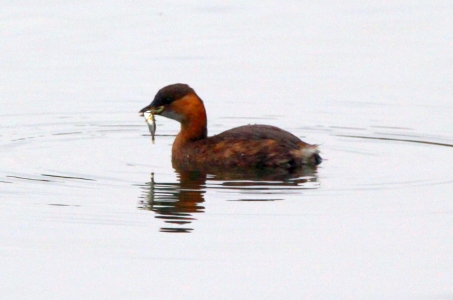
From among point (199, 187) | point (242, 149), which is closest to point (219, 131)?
point (242, 149)

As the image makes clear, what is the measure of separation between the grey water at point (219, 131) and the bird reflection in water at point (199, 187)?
0.03 m

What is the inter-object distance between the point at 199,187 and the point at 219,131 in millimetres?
3110

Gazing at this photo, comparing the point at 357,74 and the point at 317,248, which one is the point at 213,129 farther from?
the point at 317,248

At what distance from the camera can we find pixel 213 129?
1347 cm

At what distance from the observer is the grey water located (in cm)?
778

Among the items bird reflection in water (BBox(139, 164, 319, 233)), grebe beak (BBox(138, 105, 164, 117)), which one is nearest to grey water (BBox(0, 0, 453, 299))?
bird reflection in water (BBox(139, 164, 319, 233))

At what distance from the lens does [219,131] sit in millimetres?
13344

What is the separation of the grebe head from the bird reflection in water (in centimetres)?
71

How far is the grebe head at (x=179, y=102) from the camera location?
11883 mm

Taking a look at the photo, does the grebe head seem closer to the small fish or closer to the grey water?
the small fish

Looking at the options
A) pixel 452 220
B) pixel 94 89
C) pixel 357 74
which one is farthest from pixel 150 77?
pixel 452 220

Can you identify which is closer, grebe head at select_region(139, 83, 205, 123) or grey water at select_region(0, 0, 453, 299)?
grey water at select_region(0, 0, 453, 299)

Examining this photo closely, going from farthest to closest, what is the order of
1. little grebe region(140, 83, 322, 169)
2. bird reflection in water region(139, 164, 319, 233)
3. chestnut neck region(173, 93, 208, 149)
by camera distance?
1. chestnut neck region(173, 93, 208, 149)
2. little grebe region(140, 83, 322, 169)
3. bird reflection in water region(139, 164, 319, 233)

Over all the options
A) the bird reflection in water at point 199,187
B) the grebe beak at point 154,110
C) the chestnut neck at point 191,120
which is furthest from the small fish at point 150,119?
the bird reflection in water at point 199,187
